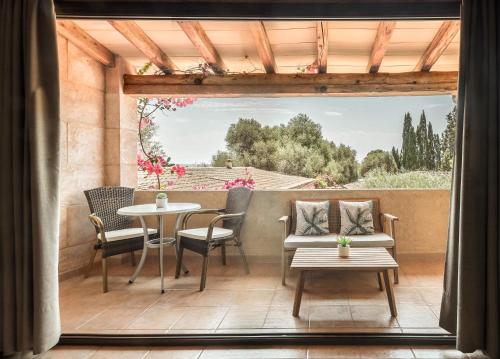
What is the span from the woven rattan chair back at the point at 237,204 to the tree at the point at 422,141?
3768 mm

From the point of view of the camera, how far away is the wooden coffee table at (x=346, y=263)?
2912 mm

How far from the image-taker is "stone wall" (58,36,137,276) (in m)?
4.07

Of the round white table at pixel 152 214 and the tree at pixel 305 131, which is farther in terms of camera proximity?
the tree at pixel 305 131

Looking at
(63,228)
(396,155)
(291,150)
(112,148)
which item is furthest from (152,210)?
(396,155)

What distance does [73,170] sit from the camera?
421cm

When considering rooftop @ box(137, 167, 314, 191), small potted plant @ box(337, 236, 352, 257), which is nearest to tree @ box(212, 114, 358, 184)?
rooftop @ box(137, 167, 314, 191)

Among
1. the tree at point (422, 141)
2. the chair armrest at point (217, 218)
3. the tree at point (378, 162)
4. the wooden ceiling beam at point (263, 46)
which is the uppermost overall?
the wooden ceiling beam at point (263, 46)

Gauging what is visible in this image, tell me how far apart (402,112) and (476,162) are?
5027 mm

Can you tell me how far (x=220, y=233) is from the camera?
398 cm

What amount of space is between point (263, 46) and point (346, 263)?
2433mm

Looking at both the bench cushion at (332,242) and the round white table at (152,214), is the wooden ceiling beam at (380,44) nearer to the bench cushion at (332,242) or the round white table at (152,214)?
the bench cushion at (332,242)

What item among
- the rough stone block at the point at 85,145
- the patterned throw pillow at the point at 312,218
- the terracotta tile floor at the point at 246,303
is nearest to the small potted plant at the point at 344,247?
the terracotta tile floor at the point at 246,303

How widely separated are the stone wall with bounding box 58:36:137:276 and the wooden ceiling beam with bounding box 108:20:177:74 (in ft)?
1.88

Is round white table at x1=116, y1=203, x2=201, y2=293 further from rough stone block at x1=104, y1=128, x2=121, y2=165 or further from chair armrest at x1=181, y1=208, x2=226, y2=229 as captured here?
rough stone block at x1=104, y1=128, x2=121, y2=165
